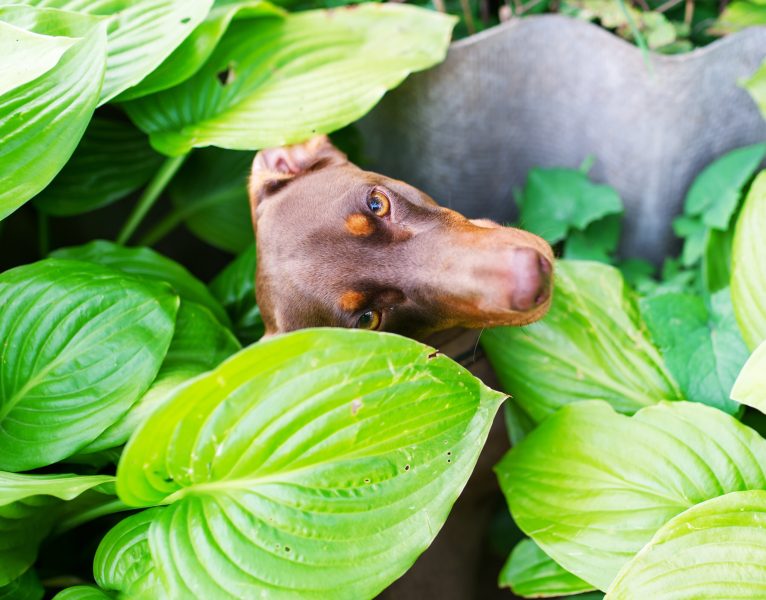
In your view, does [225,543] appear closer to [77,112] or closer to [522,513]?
[522,513]

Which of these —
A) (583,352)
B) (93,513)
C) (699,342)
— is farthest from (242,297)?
(699,342)

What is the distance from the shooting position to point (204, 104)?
1801mm

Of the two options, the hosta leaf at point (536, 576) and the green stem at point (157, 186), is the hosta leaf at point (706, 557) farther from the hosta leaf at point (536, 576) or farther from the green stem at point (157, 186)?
the green stem at point (157, 186)

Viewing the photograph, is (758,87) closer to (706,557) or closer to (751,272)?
(751,272)

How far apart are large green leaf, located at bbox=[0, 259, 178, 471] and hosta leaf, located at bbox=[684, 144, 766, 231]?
138 cm

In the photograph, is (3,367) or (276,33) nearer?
(3,367)

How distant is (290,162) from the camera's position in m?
1.75

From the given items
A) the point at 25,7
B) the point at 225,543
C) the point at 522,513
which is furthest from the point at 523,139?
the point at 225,543

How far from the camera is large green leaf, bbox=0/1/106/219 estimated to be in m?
1.41

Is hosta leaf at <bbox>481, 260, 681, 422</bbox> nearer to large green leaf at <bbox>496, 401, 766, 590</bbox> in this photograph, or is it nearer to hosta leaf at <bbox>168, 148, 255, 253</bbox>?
large green leaf at <bbox>496, 401, 766, 590</bbox>

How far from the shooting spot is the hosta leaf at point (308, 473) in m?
1.19

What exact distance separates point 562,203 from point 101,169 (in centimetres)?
130

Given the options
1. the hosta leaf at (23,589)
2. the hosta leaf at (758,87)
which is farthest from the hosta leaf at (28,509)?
the hosta leaf at (758,87)

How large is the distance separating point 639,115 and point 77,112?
1.39 meters
